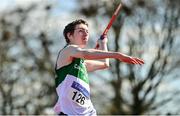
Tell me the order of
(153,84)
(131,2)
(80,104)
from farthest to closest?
(153,84) < (131,2) < (80,104)

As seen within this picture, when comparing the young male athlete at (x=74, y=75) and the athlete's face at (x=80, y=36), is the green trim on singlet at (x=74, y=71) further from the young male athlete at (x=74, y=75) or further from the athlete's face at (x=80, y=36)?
the athlete's face at (x=80, y=36)

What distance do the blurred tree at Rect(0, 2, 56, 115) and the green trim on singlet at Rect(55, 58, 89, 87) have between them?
28908 millimetres

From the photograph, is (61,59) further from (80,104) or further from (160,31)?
(160,31)

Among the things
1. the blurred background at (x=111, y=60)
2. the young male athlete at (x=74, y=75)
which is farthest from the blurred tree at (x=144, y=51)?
the young male athlete at (x=74, y=75)

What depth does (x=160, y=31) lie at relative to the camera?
36125 mm

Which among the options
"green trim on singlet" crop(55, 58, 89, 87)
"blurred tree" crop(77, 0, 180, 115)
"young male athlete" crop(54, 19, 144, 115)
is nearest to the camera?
"young male athlete" crop(54, 19, 144, 115)

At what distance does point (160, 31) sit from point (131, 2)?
2.63 metres

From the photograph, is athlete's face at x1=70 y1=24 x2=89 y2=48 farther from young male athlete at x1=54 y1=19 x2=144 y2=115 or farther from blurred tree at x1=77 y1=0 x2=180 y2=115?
blurred tree at x1=77 y1=0 x2=180 y2=115

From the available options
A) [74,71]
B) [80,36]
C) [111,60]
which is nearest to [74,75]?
[74,71]

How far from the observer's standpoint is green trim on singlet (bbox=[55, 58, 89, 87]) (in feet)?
27.0

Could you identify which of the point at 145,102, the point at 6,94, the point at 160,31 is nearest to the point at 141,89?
the point at 145,102

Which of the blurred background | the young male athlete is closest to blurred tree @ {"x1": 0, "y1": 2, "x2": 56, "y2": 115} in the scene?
the blurred background

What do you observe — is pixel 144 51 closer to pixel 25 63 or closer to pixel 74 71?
pixel 25 63

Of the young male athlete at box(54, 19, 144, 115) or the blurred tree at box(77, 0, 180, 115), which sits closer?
the young male athlete at box(54, 19, 144, 115)
